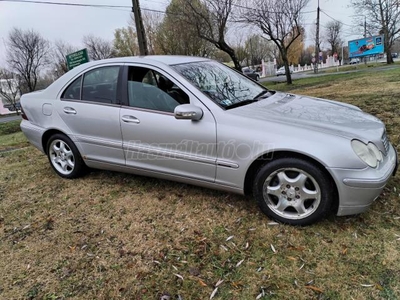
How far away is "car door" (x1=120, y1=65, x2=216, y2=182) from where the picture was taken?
9.02ft

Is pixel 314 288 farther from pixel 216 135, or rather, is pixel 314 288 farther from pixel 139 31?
pixel 139 31

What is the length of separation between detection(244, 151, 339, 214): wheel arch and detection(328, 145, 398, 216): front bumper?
55 millimetres

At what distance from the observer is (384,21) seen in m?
28.7

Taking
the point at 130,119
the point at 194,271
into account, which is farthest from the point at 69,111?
the point at 194,271

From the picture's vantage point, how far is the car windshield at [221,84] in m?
2.93

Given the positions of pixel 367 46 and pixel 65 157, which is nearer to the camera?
pixel 65 157

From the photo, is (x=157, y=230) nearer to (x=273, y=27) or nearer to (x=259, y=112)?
(x=259, y=112)

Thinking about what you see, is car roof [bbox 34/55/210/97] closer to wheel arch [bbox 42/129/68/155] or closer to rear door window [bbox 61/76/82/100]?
rear door window [bbox 61/76/82/100]

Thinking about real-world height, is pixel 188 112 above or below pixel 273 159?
above

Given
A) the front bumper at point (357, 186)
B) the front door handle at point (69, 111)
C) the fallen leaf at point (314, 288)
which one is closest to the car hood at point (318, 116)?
the front bumper at point (357, 186)

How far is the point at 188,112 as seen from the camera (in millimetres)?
2654

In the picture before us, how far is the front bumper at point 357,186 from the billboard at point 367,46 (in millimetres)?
48215

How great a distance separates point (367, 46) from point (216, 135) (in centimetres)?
5044

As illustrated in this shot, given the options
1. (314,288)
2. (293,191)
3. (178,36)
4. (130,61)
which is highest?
(178,36)
